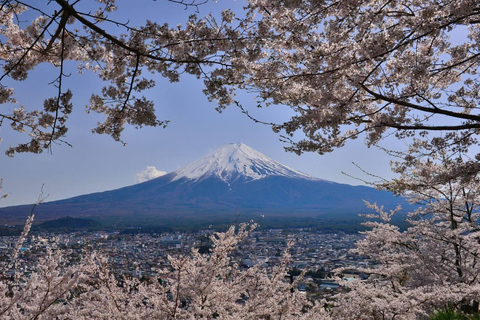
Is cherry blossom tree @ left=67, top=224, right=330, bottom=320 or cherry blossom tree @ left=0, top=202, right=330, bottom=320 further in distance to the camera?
cherry blossom tree @ left=67, top=224, right=330, bottom=320

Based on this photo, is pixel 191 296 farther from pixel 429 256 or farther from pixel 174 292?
pixel 429 256

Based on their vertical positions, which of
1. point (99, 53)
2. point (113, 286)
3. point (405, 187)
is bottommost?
point (113, 286)

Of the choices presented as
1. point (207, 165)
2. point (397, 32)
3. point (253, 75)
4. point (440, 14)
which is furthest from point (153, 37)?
point (207, 165)

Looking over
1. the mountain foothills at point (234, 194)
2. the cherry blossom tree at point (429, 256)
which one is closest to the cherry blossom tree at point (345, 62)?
the cherry blossom tree at point (429, 256)

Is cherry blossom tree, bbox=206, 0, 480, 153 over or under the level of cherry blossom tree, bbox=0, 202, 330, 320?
over

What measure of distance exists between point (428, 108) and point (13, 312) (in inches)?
169

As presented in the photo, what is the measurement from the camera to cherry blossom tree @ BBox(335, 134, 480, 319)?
4066 millimetres

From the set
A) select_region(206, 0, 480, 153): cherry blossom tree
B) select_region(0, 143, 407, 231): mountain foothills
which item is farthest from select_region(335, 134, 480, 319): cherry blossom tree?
select_region(0, 143, 407, 231): mountain foothills

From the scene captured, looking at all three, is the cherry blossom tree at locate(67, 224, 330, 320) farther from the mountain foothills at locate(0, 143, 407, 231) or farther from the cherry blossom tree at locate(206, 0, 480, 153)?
the mountain foothills at locate(0, 143, 407, 231)

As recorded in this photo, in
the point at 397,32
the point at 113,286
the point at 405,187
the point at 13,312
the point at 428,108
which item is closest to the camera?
the point at 13,312

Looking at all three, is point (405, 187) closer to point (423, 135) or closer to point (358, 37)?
point (423, 135)

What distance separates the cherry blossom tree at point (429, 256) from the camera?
4.07 meters

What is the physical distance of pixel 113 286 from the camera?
386cm

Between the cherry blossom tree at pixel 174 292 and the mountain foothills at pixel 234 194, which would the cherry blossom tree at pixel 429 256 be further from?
the mountain foothills at pixel 234 194
